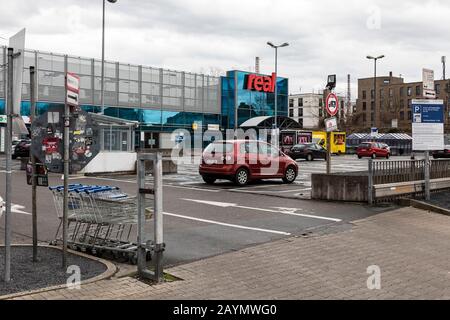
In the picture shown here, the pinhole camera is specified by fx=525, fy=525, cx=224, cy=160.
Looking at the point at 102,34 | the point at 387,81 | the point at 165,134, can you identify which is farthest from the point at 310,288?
the point at 387,81

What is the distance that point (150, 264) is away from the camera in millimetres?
6824

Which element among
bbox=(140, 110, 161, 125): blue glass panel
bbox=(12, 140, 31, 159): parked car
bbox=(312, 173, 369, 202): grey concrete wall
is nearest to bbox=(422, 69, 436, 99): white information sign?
bbox=(312, 173, 369, 202): grey concrete wall

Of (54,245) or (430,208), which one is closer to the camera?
(54,245)

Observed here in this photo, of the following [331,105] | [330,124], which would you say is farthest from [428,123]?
[331,105]

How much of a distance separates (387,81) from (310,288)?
134m

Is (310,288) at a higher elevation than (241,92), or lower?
lower

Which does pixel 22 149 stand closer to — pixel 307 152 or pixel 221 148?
pixel 307 152

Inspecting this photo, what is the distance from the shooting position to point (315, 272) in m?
6.68

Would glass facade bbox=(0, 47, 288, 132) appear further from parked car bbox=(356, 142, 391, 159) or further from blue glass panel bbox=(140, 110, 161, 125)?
parked car bbox=(356, 142, 391, 159)

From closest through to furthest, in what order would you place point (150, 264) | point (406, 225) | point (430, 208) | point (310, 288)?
point (310, 288) → point (150, 264) → point (406, 225) → point (430, 208)

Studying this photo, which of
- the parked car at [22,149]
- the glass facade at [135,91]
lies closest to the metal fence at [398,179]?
the parked car at [22,149]
